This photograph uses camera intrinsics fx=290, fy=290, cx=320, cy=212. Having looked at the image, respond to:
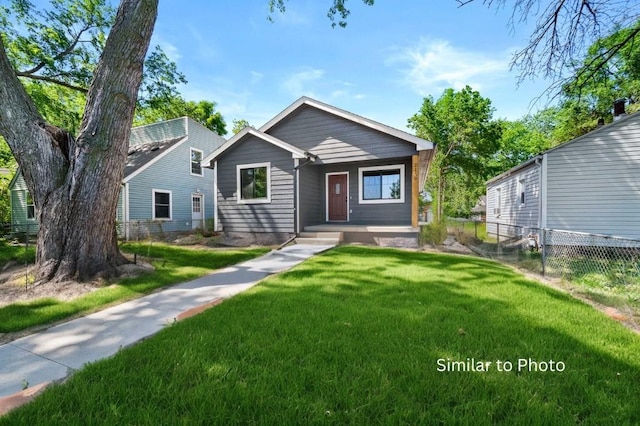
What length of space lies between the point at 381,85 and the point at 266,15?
22.0ft

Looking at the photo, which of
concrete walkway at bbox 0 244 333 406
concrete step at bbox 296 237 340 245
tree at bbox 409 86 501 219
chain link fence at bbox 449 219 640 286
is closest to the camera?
concrete walkway at bbox 0 244 333 406

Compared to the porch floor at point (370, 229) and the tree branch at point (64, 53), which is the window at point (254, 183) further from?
the tree branch at point (64, 53)

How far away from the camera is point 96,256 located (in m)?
5.36

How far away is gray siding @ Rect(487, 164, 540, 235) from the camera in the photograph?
12153mm

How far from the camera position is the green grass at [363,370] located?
1766mm

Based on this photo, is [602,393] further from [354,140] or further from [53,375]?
[354,140]

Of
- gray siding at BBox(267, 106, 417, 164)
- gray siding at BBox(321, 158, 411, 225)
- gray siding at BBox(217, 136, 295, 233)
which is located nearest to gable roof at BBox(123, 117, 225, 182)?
gray siding at BBox(217, 136, 295, 233)

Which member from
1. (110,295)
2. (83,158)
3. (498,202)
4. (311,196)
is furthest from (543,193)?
(83,158)

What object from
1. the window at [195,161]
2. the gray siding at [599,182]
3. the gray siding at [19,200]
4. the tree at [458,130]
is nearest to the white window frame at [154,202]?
the window at [195,161]

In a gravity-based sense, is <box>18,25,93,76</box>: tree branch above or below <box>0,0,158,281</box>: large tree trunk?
above

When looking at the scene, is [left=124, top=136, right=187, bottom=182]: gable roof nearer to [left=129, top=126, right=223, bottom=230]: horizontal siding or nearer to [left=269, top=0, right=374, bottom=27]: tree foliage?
[left=129, top=126, right=223, bottom=230]: horizontal siding

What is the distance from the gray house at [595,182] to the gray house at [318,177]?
186 inches

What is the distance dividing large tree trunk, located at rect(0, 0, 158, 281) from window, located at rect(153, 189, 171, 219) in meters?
10.5

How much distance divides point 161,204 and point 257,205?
7.72 metres
